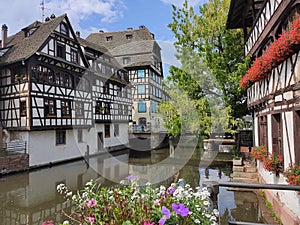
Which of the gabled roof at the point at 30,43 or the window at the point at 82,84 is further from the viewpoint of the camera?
the window at the point at 82,84

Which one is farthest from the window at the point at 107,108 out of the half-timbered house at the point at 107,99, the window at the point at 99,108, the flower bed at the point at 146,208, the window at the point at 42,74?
the flower bed at the point at 146,208

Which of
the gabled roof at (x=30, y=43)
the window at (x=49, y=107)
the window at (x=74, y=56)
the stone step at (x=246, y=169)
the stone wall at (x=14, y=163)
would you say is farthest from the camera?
the window at (x=74, y=56)

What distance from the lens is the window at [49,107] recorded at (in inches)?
581

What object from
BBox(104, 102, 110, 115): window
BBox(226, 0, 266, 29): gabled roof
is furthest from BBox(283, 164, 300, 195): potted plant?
BBox(104, 102, 110, 115): window

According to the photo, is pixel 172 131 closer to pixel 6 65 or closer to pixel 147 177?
pixel 147 177

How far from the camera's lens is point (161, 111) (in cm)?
1391

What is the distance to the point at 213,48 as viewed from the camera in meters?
12.9

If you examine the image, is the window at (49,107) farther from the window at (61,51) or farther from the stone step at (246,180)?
the stone step at (246,180)

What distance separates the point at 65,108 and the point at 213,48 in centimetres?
1007

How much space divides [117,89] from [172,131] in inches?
456

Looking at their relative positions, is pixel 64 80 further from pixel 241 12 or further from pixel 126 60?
pixel 126 60

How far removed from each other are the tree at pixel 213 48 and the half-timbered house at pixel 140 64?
1344 cm

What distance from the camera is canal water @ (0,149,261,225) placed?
6.83m

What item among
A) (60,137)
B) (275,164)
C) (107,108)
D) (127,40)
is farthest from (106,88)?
(275,164)
